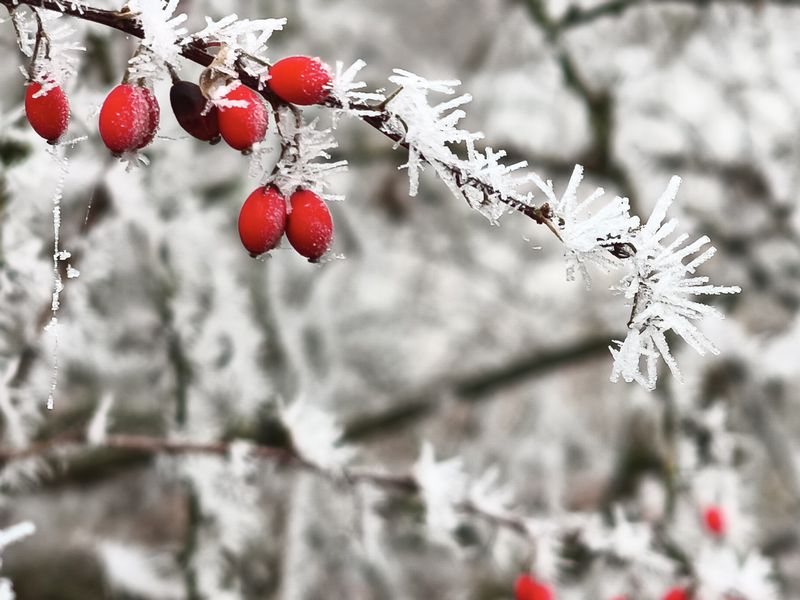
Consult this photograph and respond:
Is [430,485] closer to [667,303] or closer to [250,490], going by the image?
[250,490]

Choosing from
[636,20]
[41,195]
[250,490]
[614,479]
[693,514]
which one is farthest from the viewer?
[636,20]

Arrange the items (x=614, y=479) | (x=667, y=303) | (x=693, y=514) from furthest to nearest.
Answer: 1. (x=614, y=479)
2. (x=693, y=514)
3. (x=667, y=303)

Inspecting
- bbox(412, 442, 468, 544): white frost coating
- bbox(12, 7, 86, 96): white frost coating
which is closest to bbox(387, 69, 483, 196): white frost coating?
bbox(12, 7, 86, 96): white frost coating

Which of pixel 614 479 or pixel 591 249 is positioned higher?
pixel 591 249

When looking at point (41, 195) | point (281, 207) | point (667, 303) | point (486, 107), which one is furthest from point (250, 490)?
point (486, 107)

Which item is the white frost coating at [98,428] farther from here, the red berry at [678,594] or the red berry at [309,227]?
the red berry at [678,594]

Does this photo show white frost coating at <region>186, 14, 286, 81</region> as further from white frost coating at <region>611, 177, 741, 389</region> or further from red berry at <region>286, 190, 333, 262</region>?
white frost coating at <region>611, 177, 741, 389</region>

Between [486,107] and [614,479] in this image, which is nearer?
[614,479]

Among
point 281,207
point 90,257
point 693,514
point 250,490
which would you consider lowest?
point 693,514
